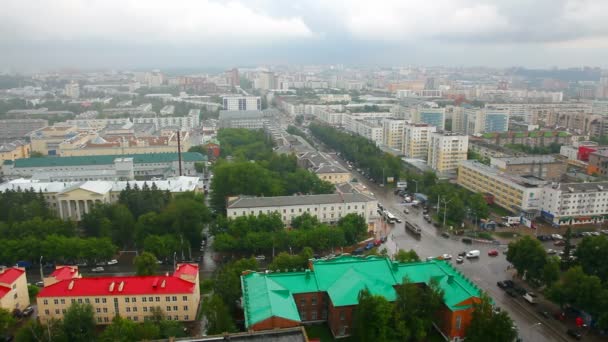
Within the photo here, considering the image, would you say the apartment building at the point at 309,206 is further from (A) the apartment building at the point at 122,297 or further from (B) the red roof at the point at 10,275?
(B) the red roof at the point at 10,275

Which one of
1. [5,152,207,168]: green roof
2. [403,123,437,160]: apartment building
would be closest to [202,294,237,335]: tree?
[5,152,207,168]: green roof

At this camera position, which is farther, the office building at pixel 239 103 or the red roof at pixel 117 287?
the office building at pixel 239 103

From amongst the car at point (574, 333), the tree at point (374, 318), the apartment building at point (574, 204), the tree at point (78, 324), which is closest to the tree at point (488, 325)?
the tree at point (374, 318)

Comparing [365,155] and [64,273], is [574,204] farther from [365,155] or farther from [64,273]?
[64,273]

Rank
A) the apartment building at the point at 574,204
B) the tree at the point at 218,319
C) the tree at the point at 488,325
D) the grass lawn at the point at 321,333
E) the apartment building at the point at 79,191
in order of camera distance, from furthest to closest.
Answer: the apartment building at the point at 79,191
the apartment building at the point at 574,204
the grass lawn at the point at 321,333
the tree at the point at 218,319
the tree at the point at 488,325

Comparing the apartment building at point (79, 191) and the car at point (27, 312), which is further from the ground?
the apartment building at point (79, 191)

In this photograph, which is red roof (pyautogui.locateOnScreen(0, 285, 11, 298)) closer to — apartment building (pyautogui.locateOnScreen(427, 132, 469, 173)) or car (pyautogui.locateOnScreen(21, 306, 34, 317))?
car (pyautogui.locateOnScreen(21, 306, 34, 317))
